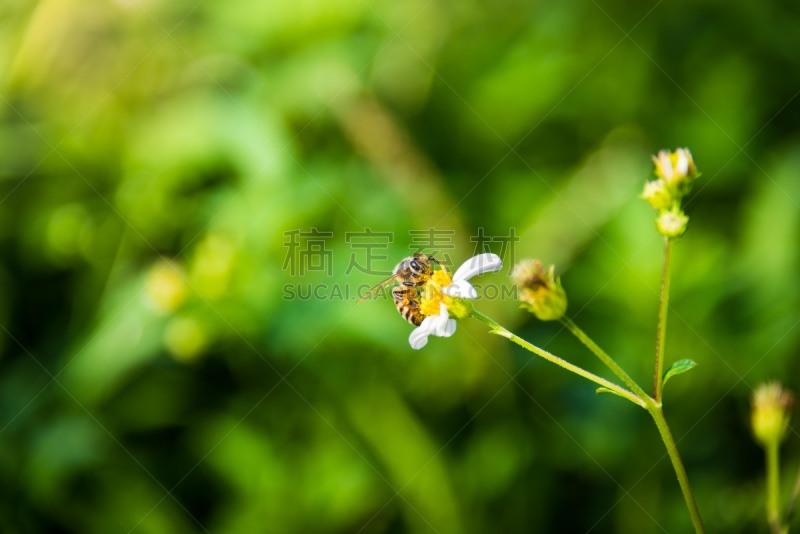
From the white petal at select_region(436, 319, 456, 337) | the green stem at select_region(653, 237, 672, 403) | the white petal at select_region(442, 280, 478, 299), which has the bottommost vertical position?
the white petal at select_region(436, 319, 456, 337)

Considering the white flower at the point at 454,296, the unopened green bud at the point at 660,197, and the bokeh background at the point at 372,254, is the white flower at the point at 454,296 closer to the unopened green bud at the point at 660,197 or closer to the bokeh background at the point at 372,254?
the unopened green bud at the point at 660,197

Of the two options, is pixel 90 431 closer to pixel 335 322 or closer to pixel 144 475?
pixel 144 475

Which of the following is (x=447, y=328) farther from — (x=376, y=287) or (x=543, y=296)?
(x=376, y=287)

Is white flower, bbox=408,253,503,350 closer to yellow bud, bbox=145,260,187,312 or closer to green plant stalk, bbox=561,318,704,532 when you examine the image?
green plant stalk, bbox=561,318,704,532

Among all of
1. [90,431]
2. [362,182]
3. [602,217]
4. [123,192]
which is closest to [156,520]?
[90,431]

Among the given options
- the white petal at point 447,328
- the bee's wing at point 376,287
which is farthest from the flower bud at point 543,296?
the bee's wing at point 376,287

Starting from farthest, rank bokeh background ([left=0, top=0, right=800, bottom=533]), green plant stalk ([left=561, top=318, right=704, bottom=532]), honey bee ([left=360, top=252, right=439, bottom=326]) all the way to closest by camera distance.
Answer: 1. bokeh background ([left=0, top=0, right=800, bottom=533])
2. honey bee ([left=360, top=252, right=439, bottom=326])
3. green plant stalk ([left=561, top=318, right=704, bottom=532])

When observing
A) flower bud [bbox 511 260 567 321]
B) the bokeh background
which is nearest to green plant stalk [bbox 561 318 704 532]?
flower bud [bbox 511 260 567 321]

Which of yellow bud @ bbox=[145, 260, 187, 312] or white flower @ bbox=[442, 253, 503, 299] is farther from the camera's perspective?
yellow bud @ bbox=[145, 260, 187, 312]
